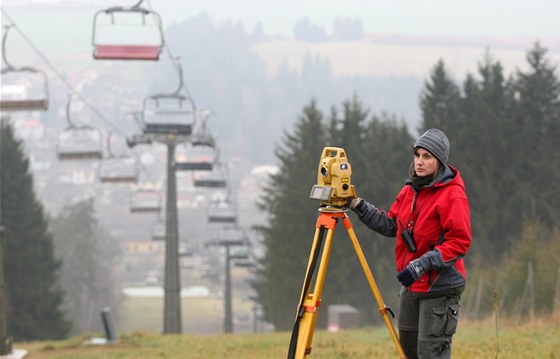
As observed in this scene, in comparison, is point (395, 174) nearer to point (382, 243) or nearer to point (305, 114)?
point (382, 243)

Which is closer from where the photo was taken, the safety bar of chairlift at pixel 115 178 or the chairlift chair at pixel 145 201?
the safety bar of chairlift at pixel 115 178

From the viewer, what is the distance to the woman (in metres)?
6.12

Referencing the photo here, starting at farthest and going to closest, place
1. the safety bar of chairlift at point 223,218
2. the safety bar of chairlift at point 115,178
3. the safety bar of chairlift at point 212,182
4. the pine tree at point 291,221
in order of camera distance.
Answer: the pine tree at point 291,221, the safety bar of chairlift at point 223,218, the safety bar of chairlift at point 212,182, the safety bar of chairlift at point 115,178

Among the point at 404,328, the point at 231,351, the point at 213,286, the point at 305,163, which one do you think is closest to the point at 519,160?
the point at 305,163

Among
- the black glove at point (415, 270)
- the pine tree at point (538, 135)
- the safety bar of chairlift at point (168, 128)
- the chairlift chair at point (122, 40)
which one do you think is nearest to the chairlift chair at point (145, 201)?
the safety bar of chairlift at point (168, 128)

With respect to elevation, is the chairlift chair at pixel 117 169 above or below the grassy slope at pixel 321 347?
below

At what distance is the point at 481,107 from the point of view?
185 ft

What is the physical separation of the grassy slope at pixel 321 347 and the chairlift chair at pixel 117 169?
15.6m

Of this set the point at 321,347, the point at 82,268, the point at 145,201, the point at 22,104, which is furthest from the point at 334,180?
the point at 82,268

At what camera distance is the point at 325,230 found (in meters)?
6.40

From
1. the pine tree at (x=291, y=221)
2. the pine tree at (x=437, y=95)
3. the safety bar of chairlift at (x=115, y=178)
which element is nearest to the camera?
the safety bar of chairlift at (x=115, y=178)

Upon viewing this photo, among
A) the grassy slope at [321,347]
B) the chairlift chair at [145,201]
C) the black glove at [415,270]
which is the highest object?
the black glove at [415,270]

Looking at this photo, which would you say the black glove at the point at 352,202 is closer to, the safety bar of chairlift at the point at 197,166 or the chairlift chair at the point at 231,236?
the safety bar of chairlift at the point at 197,166

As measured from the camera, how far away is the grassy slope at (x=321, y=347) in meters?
10.7
